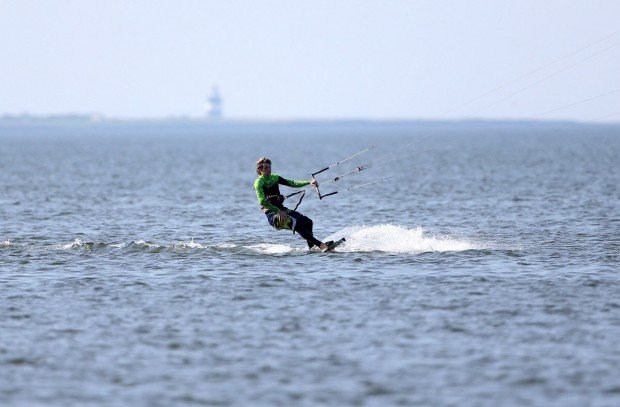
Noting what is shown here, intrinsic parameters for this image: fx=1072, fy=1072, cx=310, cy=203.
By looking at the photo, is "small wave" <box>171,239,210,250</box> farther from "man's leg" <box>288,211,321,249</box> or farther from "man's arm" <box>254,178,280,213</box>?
"man's leg" <box>288,211,321,249</box>

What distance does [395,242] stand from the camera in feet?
80.3

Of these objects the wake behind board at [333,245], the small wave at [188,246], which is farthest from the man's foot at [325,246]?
the small wave at [188,246]

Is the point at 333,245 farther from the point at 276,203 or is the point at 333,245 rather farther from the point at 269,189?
the point at 269,189

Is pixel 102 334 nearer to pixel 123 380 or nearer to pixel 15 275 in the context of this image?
pixel 123 380

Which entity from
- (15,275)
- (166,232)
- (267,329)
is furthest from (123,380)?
(166,232)

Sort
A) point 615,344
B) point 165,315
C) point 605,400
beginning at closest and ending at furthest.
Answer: point 605,400
point 615,344
point 165,315

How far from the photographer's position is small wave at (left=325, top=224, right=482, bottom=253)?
23969 mm

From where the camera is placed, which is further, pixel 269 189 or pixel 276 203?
pixel 276 203

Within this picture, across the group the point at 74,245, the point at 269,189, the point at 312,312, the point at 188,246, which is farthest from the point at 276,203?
the point at 312,312

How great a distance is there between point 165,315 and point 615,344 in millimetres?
6981

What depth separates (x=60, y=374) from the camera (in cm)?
1381

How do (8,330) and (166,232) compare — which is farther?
(166,232)

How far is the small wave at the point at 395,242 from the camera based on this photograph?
78.6 feet

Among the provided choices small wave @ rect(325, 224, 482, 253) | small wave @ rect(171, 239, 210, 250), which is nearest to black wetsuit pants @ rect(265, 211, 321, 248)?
small wave @ rect(325, 224, 482, 253)
